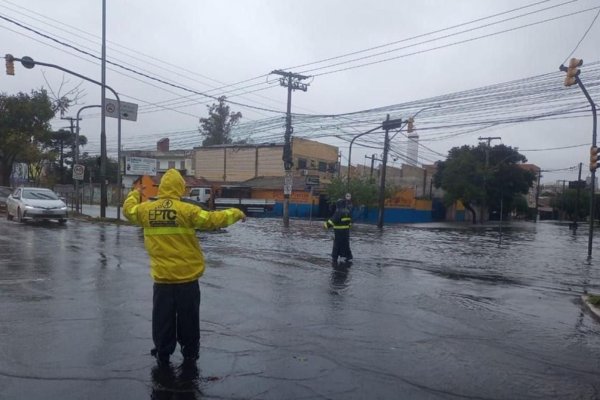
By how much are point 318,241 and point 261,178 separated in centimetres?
3406

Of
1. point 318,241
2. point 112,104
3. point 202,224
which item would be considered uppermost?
point 112,104

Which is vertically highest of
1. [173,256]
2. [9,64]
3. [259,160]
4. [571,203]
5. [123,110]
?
[9,64]

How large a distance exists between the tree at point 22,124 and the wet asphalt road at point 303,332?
23.0m

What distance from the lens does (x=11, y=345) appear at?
19.4ft

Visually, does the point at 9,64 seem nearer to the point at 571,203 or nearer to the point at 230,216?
the point at 230,216

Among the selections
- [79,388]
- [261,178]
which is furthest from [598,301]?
[261,178]

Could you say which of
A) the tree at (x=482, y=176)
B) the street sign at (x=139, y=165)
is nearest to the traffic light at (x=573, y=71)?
the street sign at (x=139, y=165)

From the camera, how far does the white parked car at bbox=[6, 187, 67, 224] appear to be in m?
23.9

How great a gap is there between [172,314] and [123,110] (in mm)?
23609

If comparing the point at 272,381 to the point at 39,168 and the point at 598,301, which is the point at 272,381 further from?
the point at 39,168

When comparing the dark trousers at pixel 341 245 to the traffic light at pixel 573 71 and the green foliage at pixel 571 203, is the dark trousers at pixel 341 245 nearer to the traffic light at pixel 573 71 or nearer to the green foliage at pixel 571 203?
the traffic light at pixel 573 71

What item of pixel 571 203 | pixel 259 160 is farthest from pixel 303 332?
pixel 571 203

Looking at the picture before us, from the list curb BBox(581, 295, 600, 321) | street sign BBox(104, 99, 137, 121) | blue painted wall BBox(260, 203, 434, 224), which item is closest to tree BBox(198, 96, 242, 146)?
blue painted wall BBox(260, 203, 434, 224)

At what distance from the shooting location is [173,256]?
518 centimetres
